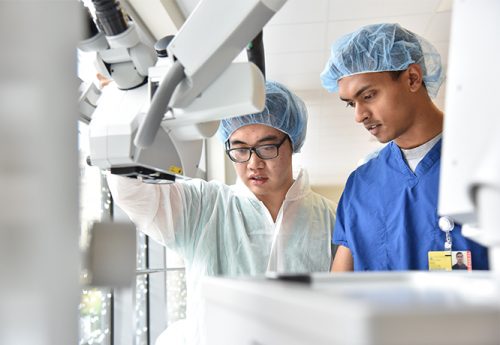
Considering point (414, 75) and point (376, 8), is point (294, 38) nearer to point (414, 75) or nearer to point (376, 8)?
point (376, 8)

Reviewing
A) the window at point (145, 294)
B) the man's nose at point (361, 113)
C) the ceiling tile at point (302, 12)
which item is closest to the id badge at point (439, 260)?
the man's nose at point (361, 113)

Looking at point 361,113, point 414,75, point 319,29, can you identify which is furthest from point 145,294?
point 414,75

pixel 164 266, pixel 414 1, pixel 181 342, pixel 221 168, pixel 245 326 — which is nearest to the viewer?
pixel 245 326

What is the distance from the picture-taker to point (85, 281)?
0.56 meters

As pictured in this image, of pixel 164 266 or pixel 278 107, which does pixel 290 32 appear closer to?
pixel 278 107

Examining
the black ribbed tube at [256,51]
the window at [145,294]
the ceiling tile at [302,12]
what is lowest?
the window at [145,294]

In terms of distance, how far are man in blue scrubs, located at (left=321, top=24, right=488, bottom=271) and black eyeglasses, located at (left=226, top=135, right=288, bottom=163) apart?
13.5 inches

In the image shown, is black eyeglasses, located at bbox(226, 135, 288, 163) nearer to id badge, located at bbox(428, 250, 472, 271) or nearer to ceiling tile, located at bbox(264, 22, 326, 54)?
id badge, located at bbox(428, 250, 472, 271)

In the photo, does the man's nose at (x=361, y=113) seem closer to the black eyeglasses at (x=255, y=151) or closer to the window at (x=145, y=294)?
the black eyeglasses at (x=255, y=151)

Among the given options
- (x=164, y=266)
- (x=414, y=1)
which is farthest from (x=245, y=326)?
(x=164, y=266)

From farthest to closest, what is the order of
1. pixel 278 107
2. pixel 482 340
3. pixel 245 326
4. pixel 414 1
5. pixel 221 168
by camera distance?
1. pixel 221 168
2. pixel 414 1
3. pixel 278 107
4. pixel 245 326
5. pixel 482 340

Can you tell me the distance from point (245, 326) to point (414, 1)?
3086 mm

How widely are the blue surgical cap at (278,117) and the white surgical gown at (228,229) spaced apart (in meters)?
0.20

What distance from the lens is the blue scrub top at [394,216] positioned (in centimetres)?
138
